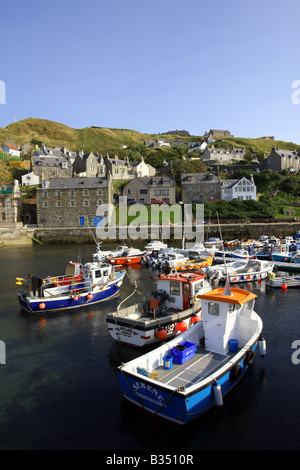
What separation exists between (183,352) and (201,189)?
62357mm

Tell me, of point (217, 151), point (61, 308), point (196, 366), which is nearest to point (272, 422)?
point (196, 366)

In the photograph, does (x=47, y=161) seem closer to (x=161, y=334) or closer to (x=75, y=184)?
(x=75, y=184)

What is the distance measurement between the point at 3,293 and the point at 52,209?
132ft

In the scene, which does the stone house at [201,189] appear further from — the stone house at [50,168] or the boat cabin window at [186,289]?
the boat cabin window at [186,289]

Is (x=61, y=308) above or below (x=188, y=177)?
below

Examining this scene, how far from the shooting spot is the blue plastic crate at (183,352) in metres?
12.2

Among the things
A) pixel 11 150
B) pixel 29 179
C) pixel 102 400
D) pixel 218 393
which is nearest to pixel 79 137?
pixel 11 150

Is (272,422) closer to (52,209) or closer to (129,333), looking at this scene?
(129,333)

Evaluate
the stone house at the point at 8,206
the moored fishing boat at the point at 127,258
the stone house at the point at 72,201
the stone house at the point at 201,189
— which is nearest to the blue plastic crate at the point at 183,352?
the moored fishing boat at the point at 127,258

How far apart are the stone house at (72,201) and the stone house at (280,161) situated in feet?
148

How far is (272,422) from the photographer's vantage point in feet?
34.6

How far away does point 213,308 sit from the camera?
13.3 m
